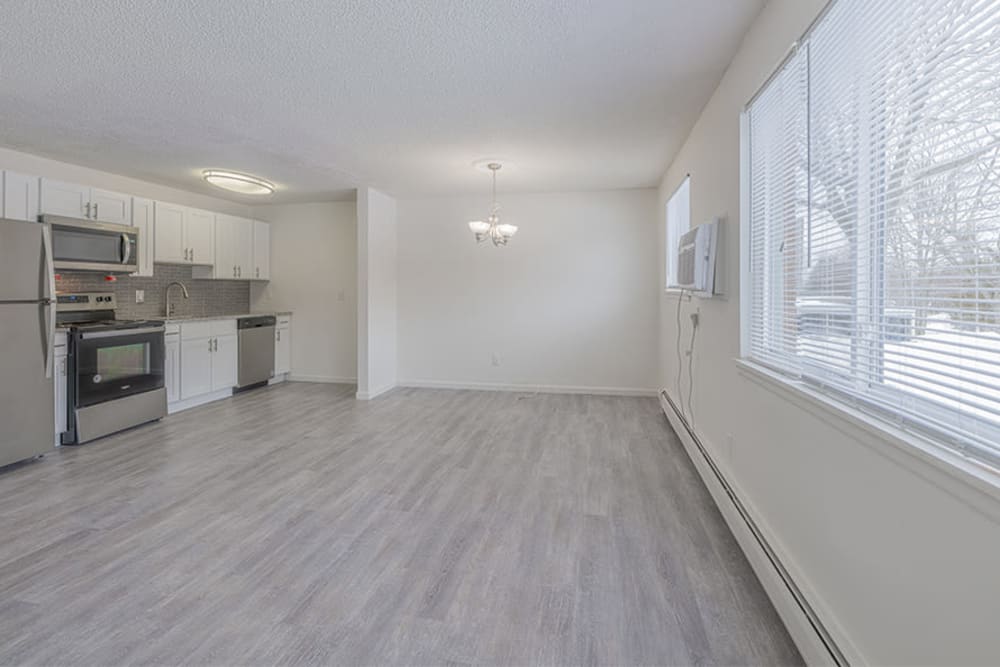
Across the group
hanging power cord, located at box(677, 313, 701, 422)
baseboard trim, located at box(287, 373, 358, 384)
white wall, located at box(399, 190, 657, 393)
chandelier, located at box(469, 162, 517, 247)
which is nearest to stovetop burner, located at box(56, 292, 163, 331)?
baseboard trim, located at box(287, 373, 358, 384)

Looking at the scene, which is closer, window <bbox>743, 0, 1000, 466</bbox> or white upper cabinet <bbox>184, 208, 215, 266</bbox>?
window <bbox>743, 0, 1000, 466</bbox>

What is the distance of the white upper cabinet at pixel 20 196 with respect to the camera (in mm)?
3531

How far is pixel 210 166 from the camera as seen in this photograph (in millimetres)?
4492

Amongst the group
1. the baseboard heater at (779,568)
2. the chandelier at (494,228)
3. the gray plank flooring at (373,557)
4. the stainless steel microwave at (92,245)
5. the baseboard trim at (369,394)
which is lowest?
the gray plank flooring at (373,557)

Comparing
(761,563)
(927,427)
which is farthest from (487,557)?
(927,427)

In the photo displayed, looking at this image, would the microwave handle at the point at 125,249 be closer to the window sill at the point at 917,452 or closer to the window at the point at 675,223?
the window at the point at 675,223

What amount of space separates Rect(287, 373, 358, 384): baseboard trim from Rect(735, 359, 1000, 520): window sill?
220 inches

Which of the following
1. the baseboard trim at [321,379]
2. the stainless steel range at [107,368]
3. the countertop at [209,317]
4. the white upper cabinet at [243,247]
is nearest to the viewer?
the stainless steel range at [107,368]

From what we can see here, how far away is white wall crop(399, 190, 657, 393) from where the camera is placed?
5.66 metres

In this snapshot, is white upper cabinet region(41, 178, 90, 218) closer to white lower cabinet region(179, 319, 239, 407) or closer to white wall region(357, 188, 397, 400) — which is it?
white lower cabinet region(179, 319, 239, 407)

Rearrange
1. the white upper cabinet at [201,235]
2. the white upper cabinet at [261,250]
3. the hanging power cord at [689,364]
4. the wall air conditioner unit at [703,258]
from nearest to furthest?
the wall air conditioner unit at [703,258] < the hanging power cord at [689,364] < the white upper cabinet at [201,235] < the white upper cabinet at [261,250]

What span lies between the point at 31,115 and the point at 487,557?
13.5 feet

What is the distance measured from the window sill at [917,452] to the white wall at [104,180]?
5.88 metres

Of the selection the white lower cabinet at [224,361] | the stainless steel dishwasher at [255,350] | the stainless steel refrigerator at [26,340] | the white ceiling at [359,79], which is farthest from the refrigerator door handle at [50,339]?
the stainless steel dishwasher at [255,350]
